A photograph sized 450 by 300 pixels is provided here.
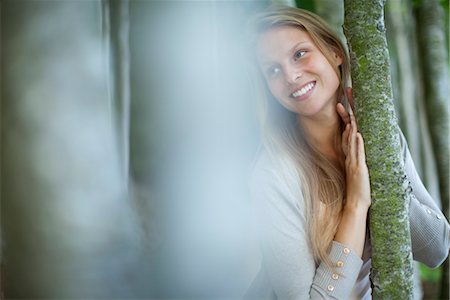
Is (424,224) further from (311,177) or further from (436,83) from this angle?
(436,83)

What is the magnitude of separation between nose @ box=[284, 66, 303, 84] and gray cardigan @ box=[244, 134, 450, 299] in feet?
0.55

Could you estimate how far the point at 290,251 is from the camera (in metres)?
1.27

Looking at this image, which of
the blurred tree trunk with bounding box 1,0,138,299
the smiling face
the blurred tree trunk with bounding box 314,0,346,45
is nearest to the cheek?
the smiling face

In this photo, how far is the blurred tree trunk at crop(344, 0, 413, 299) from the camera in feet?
4.04

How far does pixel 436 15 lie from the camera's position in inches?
90.2

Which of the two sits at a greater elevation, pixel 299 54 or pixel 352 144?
pixel 299 54

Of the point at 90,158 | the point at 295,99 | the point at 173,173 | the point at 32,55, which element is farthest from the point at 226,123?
the point at 295,99

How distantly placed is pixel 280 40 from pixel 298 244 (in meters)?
0.42

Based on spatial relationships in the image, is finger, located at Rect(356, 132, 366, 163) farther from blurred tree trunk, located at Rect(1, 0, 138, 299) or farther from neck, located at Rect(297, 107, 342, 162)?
blurred tree trunk, located at Rect(1, 0, 138, 299)

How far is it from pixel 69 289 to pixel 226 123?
1.13 metres

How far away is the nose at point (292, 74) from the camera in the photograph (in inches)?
52.2

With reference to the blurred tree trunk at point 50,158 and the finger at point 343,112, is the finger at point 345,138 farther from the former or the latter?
the blurred tree trunk at point 50,158

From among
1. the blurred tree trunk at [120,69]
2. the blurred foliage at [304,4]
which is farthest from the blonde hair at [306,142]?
the blurred tree trunk at [120,69]

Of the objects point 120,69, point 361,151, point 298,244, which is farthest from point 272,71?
point 120,69
